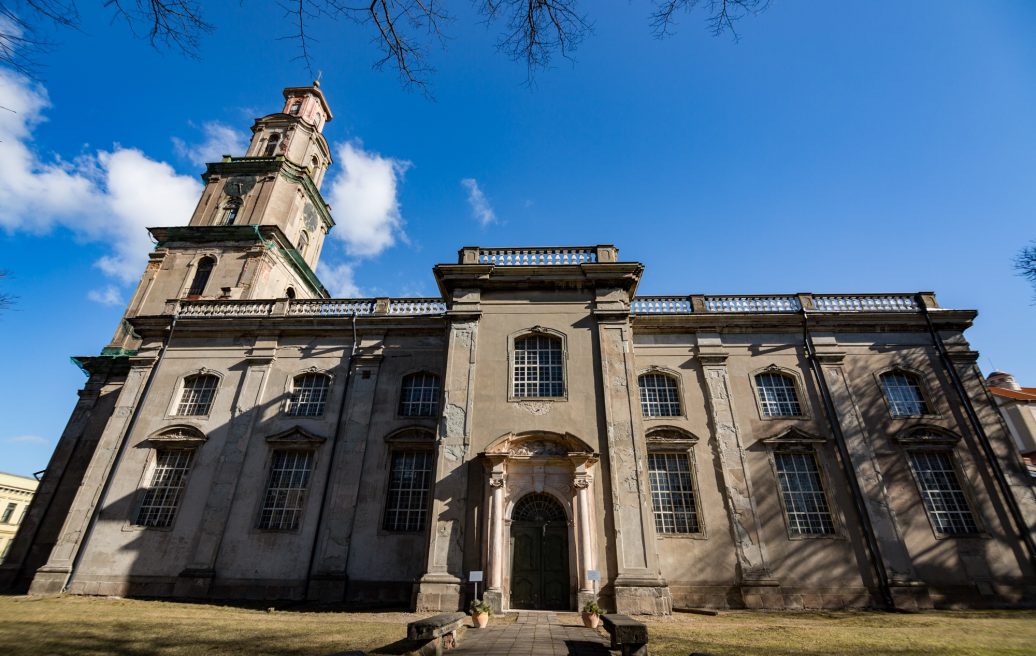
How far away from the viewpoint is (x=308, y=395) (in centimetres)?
1772

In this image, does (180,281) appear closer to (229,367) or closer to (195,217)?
(195,217)

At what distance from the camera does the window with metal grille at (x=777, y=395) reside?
54.2 ft

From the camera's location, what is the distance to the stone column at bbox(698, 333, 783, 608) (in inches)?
538

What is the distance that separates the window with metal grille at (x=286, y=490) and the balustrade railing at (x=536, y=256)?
9.28 metres

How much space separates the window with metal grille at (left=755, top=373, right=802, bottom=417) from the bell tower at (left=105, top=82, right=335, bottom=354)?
21.4 m

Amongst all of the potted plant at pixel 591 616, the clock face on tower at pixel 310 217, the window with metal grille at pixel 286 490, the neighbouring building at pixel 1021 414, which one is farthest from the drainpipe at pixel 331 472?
the neighbouring building at pixel 1021 414

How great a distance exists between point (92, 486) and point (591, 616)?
685 inches

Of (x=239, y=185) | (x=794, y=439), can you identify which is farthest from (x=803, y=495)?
(x=239, y=185)

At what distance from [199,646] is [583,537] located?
804 centimetres

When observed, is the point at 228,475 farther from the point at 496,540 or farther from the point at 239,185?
the point at 239,185

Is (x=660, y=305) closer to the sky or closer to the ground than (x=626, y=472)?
closer to the sky

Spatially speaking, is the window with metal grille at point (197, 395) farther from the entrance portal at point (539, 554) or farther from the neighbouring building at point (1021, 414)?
the neighbouring building at point (1021, 414)

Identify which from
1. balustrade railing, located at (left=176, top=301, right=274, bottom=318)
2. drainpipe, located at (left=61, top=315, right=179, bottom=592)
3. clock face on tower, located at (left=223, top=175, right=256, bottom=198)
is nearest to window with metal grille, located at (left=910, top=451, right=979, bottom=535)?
balustrade railing, located at (left=176, top=301, right=274, bottom=318)

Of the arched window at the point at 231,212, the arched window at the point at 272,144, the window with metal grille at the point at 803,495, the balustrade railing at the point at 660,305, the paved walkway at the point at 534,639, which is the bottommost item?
the paved walkway at the point at 534,639
